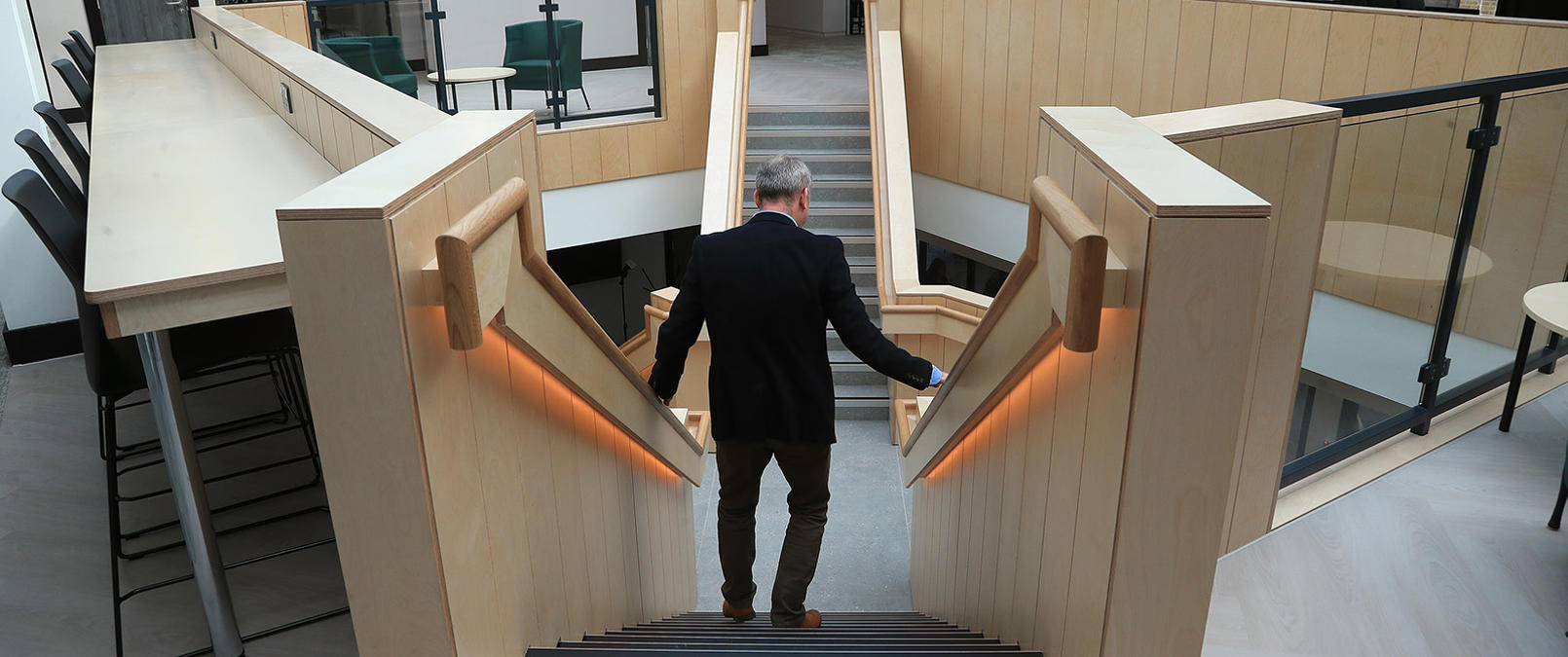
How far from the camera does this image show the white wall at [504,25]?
7562 mm

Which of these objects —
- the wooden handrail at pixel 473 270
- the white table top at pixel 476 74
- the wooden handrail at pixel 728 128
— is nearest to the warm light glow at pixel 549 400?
the wooden handrail at pixel 473 270

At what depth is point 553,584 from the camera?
2127 millimetres

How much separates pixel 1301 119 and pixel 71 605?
3606 millimetres

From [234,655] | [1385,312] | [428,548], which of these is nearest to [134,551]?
[234,655]

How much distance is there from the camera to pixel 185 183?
9.75ft

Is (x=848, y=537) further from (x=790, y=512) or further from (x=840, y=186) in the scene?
(x=840, y=186)

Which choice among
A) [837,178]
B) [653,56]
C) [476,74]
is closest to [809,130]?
[837,178]

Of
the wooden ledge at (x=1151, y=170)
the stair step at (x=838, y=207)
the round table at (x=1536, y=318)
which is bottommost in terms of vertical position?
the stair step at (x=838, y=207)

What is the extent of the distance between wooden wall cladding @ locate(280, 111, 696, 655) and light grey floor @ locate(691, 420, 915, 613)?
8.93ft

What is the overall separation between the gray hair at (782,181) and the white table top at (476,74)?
528 cm

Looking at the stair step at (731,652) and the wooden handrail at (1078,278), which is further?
the stair step at (731,652)

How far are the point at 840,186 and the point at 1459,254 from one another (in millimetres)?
5108

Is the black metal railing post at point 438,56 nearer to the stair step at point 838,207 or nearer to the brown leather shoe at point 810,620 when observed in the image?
the stair step at point 838,207

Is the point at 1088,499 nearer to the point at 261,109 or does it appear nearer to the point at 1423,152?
the point at 1423,152
